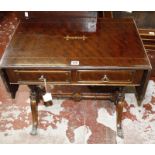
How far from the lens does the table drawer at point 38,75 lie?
1.50 meters

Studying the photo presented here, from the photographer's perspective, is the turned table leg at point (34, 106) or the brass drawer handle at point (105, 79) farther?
the turned table leg at point (34, 106)

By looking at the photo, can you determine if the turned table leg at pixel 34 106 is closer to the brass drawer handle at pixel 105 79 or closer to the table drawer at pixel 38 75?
the table drawer at pixel 38 75

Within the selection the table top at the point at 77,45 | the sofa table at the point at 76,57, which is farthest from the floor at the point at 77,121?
the table top at the point at 77,45


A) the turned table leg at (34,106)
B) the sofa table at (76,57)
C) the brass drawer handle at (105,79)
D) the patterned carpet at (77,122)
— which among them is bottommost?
the patterned carpet at (77,122)

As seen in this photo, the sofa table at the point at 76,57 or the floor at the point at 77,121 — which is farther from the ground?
the sofa table at the point at 76,57

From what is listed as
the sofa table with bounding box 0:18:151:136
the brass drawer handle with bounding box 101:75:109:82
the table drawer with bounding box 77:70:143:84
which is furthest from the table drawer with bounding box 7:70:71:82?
the brass drawer handle with bounding box 101:75:109:82

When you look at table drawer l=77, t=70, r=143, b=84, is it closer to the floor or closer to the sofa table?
the sofa table

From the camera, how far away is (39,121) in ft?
7.01

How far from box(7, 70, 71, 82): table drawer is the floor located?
0.68 m

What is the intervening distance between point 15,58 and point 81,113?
3.16ft

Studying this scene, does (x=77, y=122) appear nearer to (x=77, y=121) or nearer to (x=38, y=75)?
(x=77, y=121)
